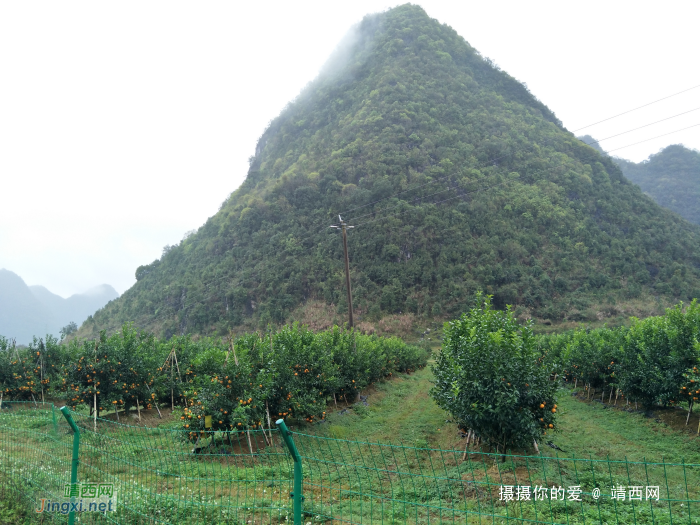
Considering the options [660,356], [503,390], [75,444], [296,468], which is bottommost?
[660,356]

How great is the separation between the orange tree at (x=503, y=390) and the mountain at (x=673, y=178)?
11482 centimetres

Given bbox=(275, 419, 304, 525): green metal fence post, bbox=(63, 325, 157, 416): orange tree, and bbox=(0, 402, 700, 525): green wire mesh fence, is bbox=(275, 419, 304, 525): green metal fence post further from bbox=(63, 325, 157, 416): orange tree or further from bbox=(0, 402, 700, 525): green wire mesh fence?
bbox=(63, 325, 157, 416): orange tree

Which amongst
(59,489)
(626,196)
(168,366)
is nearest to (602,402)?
(168,366)

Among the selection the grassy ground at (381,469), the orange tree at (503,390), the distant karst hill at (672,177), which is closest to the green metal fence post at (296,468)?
the grassy ground at (381,469)

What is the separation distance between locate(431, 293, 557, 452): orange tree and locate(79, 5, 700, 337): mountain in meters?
42.7

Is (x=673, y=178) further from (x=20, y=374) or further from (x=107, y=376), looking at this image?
(x=20, y=374)

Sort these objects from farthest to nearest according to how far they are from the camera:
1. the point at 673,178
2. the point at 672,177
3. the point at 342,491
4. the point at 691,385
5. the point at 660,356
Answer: the point at 672,177, the point at 673,178, the point at 660,356, the point at 691,385, the point at 342,491

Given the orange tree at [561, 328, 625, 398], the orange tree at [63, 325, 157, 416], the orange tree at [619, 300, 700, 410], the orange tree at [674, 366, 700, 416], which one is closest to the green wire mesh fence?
the orange tree at [674, 366, 700, 416]

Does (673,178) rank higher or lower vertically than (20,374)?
higher

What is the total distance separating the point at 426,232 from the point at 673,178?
92518 millimetres

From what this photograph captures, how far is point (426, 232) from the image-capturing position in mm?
62438

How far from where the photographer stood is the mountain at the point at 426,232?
54.3 metres

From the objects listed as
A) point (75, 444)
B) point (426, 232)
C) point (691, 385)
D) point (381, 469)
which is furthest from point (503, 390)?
point (426, 232)

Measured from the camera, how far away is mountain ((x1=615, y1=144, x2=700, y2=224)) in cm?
9904
